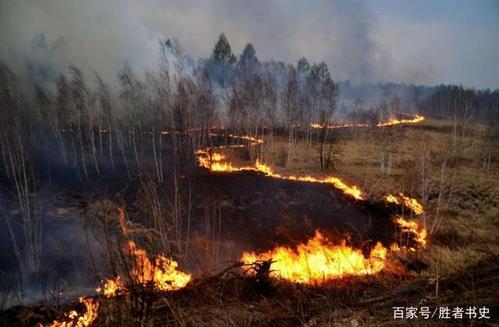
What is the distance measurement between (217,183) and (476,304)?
31.0 metres

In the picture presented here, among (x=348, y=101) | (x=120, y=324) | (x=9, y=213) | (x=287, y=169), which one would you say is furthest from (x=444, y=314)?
(x=348, y=101)

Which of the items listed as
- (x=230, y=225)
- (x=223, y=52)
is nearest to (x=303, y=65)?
(x=223, y=52)

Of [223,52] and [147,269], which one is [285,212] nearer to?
[147,269]

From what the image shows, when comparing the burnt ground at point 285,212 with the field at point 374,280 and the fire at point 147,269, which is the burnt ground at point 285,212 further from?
the fire at point 147,269

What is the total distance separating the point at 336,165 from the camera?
43719mm

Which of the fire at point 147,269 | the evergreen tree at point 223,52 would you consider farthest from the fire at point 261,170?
the evergreen tree at point 223,52

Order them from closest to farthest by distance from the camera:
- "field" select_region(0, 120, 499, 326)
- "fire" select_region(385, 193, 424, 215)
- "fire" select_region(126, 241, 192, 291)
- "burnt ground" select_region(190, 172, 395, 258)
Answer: "fire" select_region(126, 241, 192, 291) → "field" select_region(0, 120, 499, 326) → "burnt ground" select_region(190, 172, 395, 258) → "fire" select_region(385, 193, 424, 215)

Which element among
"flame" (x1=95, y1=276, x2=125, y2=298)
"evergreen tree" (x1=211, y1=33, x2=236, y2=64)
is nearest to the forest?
"flame" (x1=95, y1=276, x2=125, y2=298)

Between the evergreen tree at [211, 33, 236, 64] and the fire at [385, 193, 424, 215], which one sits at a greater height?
the evergreen tree at [211, 33, 236, 64]

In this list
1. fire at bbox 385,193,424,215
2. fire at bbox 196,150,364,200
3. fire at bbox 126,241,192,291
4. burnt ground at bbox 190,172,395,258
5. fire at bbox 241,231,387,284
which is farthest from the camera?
fire at bbox 196,150,364,200

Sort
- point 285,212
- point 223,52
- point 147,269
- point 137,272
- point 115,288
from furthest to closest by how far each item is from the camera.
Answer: point 223,52 < point 285,212 < point 147,269 < point 115,288 < point 137,272

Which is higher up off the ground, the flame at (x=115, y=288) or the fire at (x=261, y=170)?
the flame at (x=115, y=288)

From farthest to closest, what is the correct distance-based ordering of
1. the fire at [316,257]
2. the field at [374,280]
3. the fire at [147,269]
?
the fire at [316,257] → the field at [374,280] → the fire at [147,269]

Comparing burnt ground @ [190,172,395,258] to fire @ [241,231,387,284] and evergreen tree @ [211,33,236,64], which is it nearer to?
fire @ [241,231,387,284]
